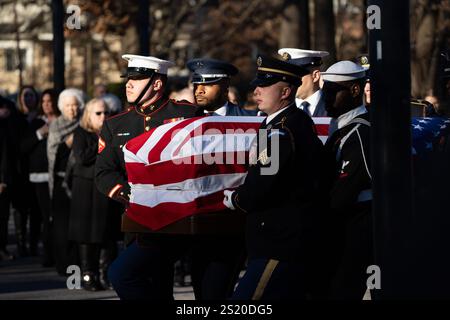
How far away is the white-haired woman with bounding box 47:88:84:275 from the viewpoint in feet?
50.3

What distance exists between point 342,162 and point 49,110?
9.53 m

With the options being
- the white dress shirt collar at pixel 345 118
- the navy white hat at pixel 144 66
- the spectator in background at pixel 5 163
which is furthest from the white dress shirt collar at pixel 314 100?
the spectator in background at pixel 5 163

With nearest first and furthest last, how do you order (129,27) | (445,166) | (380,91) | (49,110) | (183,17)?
(380,91) → (445,166) → (49,110) → (129,27) → (183,17)

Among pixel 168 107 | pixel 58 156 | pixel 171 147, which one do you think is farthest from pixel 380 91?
pixel 58 156

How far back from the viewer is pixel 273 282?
720 centimetres

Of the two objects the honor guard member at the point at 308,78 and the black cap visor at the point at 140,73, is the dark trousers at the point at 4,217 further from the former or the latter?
the black cap visor at the point at 140,73

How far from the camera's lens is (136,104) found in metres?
9.48

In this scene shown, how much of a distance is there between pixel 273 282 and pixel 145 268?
1.68m

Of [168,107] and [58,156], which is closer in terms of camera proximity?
[168,107]

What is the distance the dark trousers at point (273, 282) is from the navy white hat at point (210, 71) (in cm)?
312

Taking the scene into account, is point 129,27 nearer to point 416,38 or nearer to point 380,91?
point 416,38

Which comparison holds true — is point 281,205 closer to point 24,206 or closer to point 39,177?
point 39,177

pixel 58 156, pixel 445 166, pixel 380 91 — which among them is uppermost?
pixel 380 91

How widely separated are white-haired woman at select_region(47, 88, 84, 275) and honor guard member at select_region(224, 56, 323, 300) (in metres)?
8.08
